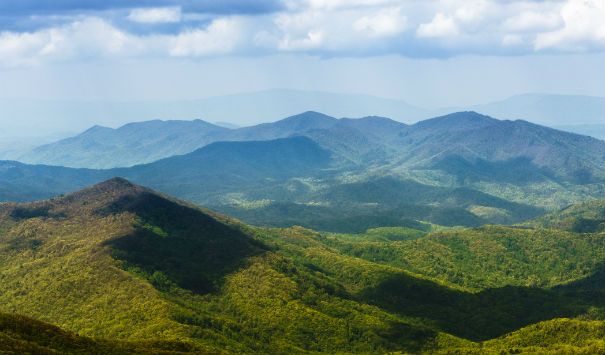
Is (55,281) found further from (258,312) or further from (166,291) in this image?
(258,312)

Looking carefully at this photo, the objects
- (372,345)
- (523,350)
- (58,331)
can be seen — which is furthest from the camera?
(372,345)

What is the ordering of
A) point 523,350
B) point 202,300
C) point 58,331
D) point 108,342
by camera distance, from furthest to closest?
point 202,300
point 523,350
point 108,342
point 58,331

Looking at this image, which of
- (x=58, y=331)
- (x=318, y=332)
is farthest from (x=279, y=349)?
(x=58, y=331)

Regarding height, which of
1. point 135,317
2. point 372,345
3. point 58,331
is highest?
point 58,331

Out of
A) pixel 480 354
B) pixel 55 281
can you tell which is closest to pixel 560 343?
pixel 480 354

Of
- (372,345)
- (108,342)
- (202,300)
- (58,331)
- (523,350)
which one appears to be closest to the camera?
(58,331)

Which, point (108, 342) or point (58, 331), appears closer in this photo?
point (58, 331)

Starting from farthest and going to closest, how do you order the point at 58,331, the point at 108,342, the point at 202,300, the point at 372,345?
the point at 202,300 → the point at 372,345 → the point at 108,342 → the point at 58,331

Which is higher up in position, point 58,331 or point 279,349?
point 58,331

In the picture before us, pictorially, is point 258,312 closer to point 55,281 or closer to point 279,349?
point 279,349
